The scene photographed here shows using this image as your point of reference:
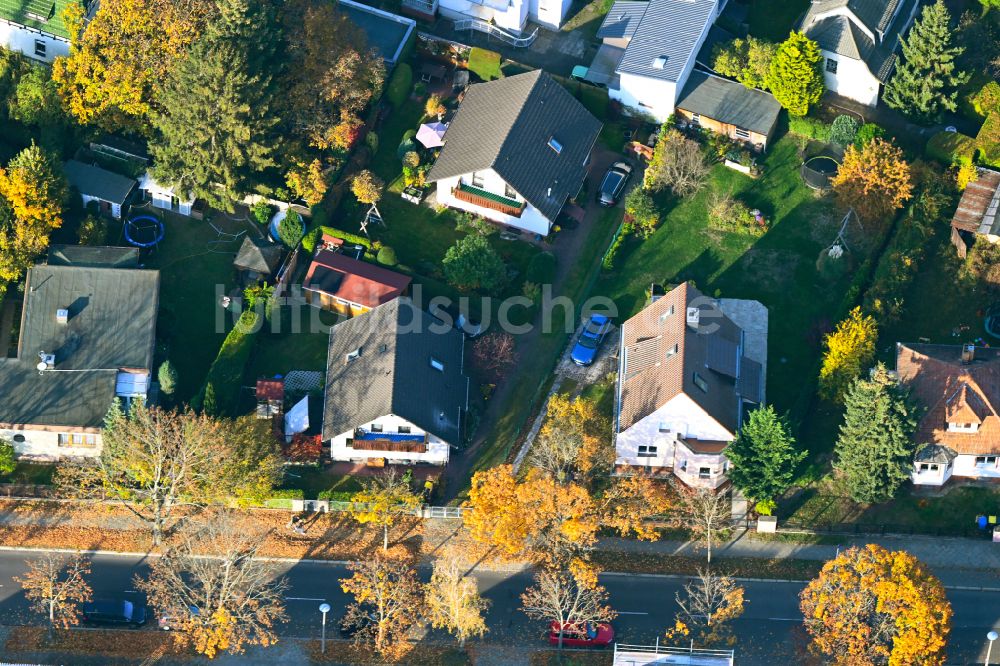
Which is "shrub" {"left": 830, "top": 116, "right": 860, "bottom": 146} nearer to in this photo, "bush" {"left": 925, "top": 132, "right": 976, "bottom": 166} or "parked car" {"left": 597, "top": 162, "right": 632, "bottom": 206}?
"bush" {"left": 925, "top": 132, "right": 976, "bottom": 166}

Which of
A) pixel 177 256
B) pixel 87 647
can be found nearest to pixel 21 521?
pixel 87 647

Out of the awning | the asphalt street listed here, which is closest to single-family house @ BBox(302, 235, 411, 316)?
the awning

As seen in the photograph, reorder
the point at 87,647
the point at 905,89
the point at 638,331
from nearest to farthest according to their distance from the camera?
the point at 87,647 < the point at 638,331 < the point at 905,89

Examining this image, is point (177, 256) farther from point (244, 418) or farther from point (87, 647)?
point (87, 647)

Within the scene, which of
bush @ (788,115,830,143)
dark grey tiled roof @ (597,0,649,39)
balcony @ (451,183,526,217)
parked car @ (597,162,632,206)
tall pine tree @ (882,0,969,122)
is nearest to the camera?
balcony @ (451,183,526,217)

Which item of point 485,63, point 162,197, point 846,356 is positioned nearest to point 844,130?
point 846,356

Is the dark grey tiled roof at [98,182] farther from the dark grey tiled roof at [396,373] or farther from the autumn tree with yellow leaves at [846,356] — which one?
the autumn tree with yellow leaves at [846,356]
